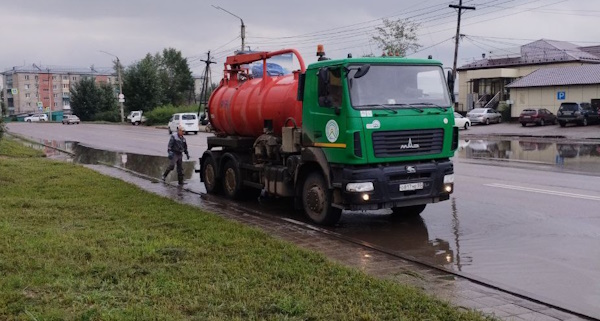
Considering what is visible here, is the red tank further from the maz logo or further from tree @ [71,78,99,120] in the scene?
tree @ [71,78,99,120]

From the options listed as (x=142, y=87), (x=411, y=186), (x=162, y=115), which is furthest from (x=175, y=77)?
(x=411, y=186)

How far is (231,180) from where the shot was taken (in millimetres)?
13188

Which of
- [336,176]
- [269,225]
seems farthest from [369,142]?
[269,225]

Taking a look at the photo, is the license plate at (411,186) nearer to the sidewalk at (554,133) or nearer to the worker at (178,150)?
the worker at (178,150)

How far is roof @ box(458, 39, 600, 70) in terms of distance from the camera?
54.7m

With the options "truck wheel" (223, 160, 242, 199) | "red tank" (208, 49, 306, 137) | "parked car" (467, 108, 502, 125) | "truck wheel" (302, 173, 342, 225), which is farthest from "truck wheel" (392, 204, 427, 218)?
"parked car" (467, 108, 502, 125)

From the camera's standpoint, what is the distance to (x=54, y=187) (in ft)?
44.4

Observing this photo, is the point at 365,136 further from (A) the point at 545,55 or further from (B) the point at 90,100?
(B) the point at 90,100

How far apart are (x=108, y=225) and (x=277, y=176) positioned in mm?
3300

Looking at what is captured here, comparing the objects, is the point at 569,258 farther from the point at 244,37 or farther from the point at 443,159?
the point at 244,37

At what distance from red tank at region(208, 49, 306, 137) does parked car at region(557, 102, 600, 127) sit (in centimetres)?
3407

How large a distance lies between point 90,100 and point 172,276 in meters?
92.9

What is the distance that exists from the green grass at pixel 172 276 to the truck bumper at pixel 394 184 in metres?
1.62

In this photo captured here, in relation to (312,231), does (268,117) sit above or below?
above
